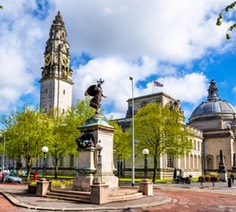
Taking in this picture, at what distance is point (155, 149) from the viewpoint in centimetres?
4134

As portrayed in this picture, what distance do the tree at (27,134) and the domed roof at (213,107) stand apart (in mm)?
60785

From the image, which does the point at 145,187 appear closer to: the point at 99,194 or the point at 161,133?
the point at 99,194

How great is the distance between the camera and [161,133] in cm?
4162

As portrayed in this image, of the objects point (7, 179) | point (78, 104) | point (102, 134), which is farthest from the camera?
point (78, 104)

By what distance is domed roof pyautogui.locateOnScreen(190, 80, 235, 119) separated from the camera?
285 feet

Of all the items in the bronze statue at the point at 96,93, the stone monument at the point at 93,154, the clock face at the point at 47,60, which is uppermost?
the clock face at the point at 47,60

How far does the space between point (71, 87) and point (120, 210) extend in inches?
2827

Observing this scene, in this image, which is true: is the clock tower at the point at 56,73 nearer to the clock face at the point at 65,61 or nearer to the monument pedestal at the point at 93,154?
the clock face at the point at 65,61

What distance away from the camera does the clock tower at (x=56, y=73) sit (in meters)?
78.5

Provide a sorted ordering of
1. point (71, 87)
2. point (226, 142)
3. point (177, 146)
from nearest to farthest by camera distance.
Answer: point (177, 146)
point (226, 142)
point (71, 87)

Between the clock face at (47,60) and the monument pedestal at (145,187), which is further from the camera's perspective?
the clock face at (47,60)

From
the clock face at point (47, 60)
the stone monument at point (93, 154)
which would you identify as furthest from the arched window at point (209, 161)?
the stone monument at point (93, 154)

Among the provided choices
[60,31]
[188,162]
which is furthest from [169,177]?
[60,31]

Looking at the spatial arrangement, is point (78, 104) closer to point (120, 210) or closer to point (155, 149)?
point (155, 149)
